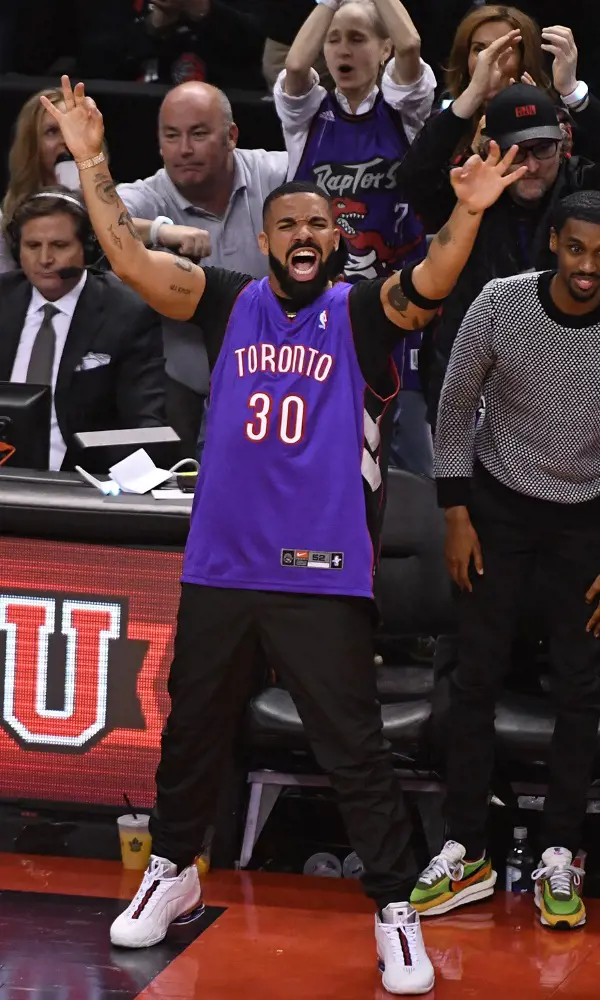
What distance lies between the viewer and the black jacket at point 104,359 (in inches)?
184

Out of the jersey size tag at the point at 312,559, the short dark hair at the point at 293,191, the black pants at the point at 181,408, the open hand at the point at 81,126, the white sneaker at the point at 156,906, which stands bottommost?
the white sneaker at the point at 156,906

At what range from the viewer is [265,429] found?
3297 millimetres

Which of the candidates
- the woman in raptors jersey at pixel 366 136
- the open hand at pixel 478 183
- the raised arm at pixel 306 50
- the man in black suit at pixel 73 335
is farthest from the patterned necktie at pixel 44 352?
the open hand at pixel 478 183

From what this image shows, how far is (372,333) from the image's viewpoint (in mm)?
3299

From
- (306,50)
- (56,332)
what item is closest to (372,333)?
(56,332)

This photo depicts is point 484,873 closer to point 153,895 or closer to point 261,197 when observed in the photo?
point 153,895

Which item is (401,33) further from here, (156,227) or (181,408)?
(181,408)

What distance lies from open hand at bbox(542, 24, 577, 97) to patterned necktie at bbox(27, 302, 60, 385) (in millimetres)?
1706

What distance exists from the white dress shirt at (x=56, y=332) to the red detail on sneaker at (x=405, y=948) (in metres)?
2.06

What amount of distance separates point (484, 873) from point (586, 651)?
24.7 inches

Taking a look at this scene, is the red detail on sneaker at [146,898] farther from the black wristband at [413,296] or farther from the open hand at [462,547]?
the black wristband at [413,296]

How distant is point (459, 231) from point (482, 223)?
4.30 feet

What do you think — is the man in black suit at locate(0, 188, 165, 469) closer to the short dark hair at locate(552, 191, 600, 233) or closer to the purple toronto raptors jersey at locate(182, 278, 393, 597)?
the purple toronto raptors jersey at locate(182, 278, 393, 597)

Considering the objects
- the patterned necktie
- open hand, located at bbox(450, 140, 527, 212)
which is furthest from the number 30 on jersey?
A: the patterned necktie
